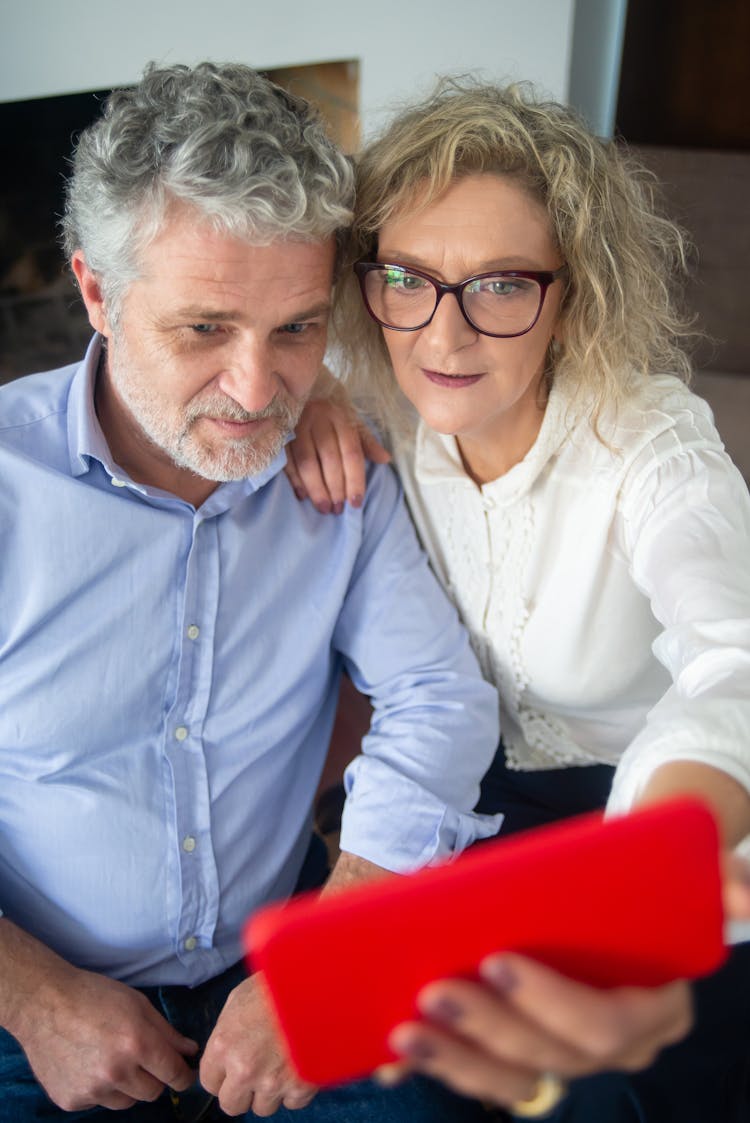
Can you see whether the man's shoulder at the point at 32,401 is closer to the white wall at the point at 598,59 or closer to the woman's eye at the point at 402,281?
the woman's eye at the point at 402,281

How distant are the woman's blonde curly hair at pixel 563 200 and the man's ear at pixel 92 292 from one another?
336 mm

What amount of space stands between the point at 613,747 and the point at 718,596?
0.52 m

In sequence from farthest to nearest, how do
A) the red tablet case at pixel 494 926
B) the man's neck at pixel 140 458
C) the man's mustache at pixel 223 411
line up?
the man's neck at pixel 140 458 → the man's mustache at pixel 223 411 → the red tablet case at pixel 494 926

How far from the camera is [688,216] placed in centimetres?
→ 288

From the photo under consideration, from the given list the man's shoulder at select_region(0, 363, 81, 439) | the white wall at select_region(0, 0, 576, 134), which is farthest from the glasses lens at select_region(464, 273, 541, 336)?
the white wall at select_region(0, 0, 576, 134)

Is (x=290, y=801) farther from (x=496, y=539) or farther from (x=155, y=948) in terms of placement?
(x=496, y=539)

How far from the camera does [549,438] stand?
1.34 meters

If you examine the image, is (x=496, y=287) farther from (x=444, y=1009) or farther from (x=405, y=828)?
(x=444, y=1009)

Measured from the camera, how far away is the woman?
4.00 feet

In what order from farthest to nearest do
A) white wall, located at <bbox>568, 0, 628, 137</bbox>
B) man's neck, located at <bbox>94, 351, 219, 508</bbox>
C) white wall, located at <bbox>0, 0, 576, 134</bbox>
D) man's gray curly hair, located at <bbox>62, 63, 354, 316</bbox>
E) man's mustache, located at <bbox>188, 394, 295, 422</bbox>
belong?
1. white wall, located at <bbox>568, 0, 628, 137</bbox>
2. white wall, located at <bbox>0, 0, 576, 134</bbox>
3. man's neck, located at <bbox>94, 351, 219, 508</bbox>
4. man's mustache, located at <bbox>188, 394, 295, 422</bbox>
5. man's gray curly hair, located at <bbox>62, 63, 354, 316</bbox>

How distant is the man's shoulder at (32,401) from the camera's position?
126 cm

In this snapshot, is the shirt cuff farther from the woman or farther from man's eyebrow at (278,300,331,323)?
man's eyebrow at (278,300,331,323)

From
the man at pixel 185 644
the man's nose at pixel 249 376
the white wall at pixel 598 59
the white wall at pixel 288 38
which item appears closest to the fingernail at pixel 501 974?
the man at pixel 185 644

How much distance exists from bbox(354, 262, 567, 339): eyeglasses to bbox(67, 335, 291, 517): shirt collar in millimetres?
233
